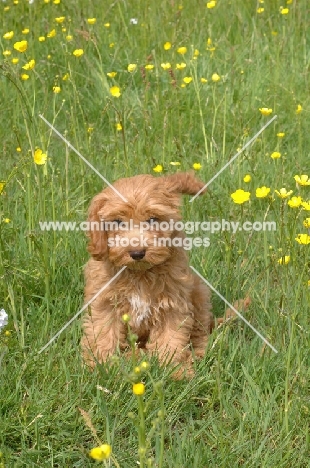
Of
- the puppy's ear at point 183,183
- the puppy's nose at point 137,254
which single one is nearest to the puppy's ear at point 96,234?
the puppy's nose at point 137,254

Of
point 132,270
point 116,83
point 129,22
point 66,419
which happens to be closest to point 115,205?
point 132,270

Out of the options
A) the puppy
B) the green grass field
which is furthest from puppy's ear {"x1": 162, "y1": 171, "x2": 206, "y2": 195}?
the green grass field

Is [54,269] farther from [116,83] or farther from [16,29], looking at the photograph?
[16,29]

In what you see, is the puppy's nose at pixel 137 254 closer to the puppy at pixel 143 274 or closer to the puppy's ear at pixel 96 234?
the puppy at pixel 143 274

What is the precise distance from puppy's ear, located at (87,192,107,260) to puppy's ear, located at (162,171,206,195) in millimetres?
316

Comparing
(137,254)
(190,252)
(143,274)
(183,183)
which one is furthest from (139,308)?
(190,252)

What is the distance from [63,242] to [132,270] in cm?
74

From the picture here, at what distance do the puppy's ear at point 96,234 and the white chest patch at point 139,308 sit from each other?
240 mm

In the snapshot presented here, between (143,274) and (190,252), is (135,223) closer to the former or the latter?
(143,274)

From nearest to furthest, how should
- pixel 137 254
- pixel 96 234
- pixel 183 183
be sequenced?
pixel 137 254 < pixel 96 234 < pixel 183 183

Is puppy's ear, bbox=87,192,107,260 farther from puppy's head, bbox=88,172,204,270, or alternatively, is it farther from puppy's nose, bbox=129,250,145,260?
puppy's nose, bbox=129,250,145,260

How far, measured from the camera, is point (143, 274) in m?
3.14

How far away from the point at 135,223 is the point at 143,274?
0.27 metres

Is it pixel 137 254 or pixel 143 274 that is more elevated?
pixel 137 254
